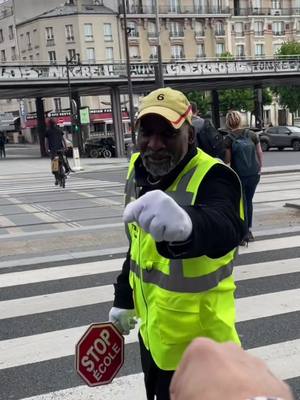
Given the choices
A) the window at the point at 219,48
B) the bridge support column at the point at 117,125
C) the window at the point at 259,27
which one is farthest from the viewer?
the window at the point at 259,27

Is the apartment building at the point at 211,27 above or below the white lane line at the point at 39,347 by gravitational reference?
above

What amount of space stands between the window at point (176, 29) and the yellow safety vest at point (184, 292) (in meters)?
75.9

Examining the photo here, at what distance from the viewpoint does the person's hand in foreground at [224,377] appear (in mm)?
899

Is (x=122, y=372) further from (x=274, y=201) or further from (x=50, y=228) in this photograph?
(x=274, y=201)

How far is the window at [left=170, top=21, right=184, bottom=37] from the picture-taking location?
75.1 metres

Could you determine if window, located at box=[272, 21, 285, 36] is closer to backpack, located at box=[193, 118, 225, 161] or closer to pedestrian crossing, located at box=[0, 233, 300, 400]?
pedestrian crossing, located at box=[0, 233, 300, 400]

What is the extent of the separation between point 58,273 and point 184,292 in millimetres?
4838

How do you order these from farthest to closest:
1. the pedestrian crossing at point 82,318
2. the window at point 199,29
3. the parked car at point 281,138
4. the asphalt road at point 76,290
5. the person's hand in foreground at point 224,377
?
the window at point 199,29 < the parked car at point 281,138 < the asphalt road at point 76,290 < the pedestrian crossing at point 82,318 < the person's hand in foreground at point 224,377

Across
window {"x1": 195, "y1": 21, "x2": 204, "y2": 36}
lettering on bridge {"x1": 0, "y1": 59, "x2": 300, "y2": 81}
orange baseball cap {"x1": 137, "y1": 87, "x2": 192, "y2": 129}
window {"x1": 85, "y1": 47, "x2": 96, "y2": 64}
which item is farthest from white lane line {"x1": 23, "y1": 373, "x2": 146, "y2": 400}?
window {"x1": 195, "y1": 21, "x2": 204, "y2": 36}

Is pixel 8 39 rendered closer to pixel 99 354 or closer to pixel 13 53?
pixel 13 53

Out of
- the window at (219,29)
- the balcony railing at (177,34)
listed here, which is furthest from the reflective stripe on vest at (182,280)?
the window at (219,29)

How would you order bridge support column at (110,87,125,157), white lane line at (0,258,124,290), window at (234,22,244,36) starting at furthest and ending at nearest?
1. window at (234,22,244,36)
2. bridge support column at (110,87,125,157)
3. white lane line at (0,258,124,290)

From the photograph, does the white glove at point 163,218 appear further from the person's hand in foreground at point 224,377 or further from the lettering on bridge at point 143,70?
the lettering on bridge at point 143,70

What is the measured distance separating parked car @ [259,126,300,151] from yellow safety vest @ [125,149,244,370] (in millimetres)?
30518
